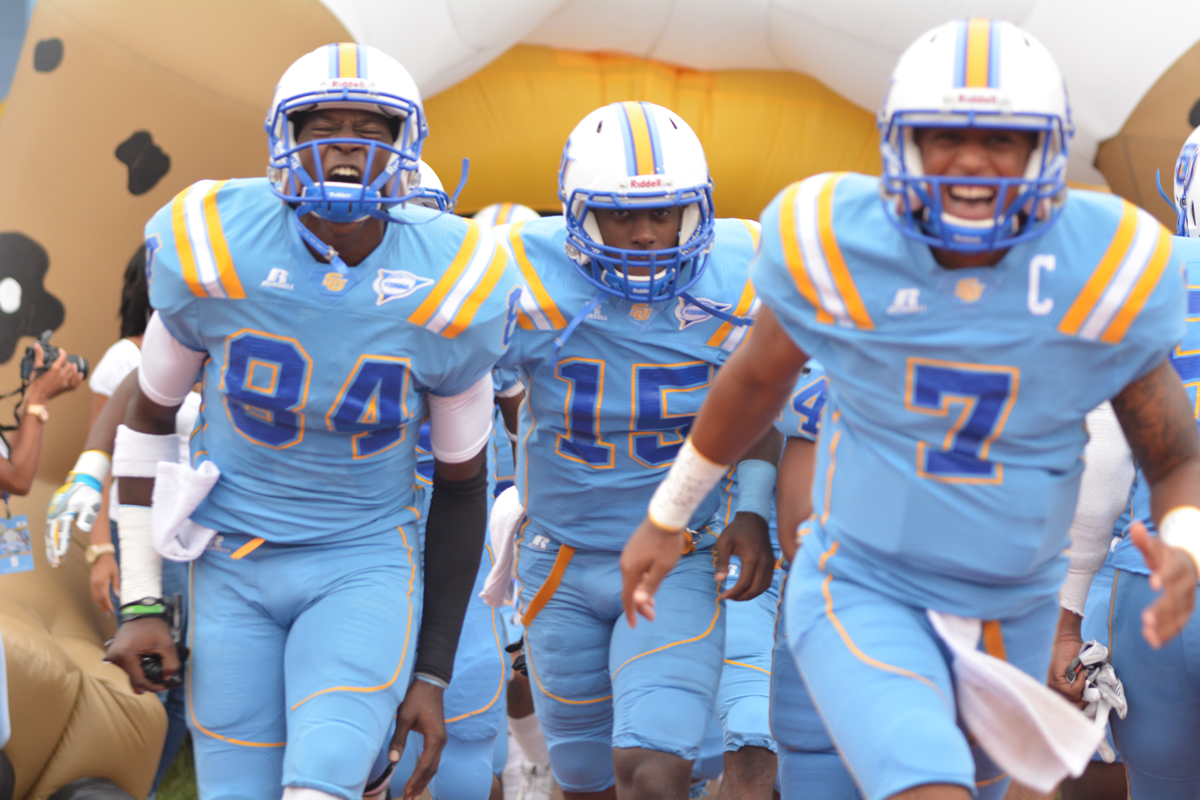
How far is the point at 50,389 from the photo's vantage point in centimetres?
374

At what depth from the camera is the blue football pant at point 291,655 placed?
2404mm

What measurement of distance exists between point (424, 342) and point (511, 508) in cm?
88

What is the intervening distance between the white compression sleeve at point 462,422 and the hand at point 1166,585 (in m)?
1.43

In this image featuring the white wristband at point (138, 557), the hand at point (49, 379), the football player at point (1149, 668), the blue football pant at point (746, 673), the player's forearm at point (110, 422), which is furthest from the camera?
the hand at point (49, 379)

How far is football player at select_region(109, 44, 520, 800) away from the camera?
2.51m

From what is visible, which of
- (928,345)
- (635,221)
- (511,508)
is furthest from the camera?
(511,508)

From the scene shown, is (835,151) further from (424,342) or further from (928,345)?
(928,345)

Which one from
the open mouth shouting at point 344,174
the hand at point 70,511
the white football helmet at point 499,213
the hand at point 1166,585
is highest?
the open mouth shouting at point 344,174

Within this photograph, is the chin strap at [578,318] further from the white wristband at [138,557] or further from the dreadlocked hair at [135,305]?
the dreadlocked hair at [135,305]

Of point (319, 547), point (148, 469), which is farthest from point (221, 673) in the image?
point (148, 469)

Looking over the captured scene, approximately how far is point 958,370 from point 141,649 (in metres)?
1.74

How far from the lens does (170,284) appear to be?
251cm

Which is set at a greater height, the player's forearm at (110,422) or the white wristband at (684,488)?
the white wristband at (684,488)

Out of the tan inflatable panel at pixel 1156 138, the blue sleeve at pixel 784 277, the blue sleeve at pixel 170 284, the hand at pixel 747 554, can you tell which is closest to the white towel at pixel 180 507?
the blue sleeve at pixel 170 284
